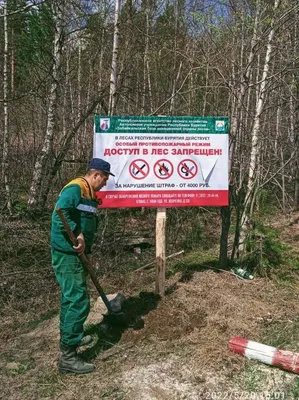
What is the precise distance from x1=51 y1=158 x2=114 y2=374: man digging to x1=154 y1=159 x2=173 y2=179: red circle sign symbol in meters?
1.27

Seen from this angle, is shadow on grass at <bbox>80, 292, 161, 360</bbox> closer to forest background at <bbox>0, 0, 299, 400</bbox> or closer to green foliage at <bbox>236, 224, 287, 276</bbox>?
forest background at <bbox>0, 0, 299, 400</bbox>

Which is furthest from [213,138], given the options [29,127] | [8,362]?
[29,127]

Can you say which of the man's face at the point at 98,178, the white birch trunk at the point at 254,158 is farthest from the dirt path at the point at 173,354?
the man's face at the point at 98,178

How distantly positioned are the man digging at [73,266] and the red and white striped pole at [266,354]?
137 cm

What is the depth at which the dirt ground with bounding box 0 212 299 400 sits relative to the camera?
10.7 feet

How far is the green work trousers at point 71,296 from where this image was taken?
3529mm

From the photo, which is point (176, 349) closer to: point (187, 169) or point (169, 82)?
point (187, 169)

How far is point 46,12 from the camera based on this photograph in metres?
8.29

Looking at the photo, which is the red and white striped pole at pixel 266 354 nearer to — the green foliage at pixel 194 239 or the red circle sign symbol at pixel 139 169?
the red circle sign symbol at pixel 139 169

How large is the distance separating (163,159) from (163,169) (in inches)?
4.8

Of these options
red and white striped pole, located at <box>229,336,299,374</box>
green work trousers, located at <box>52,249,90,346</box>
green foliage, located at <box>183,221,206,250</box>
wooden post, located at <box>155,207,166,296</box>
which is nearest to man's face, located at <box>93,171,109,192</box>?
green work trousers, located at <box>52,249,90,346</box>
